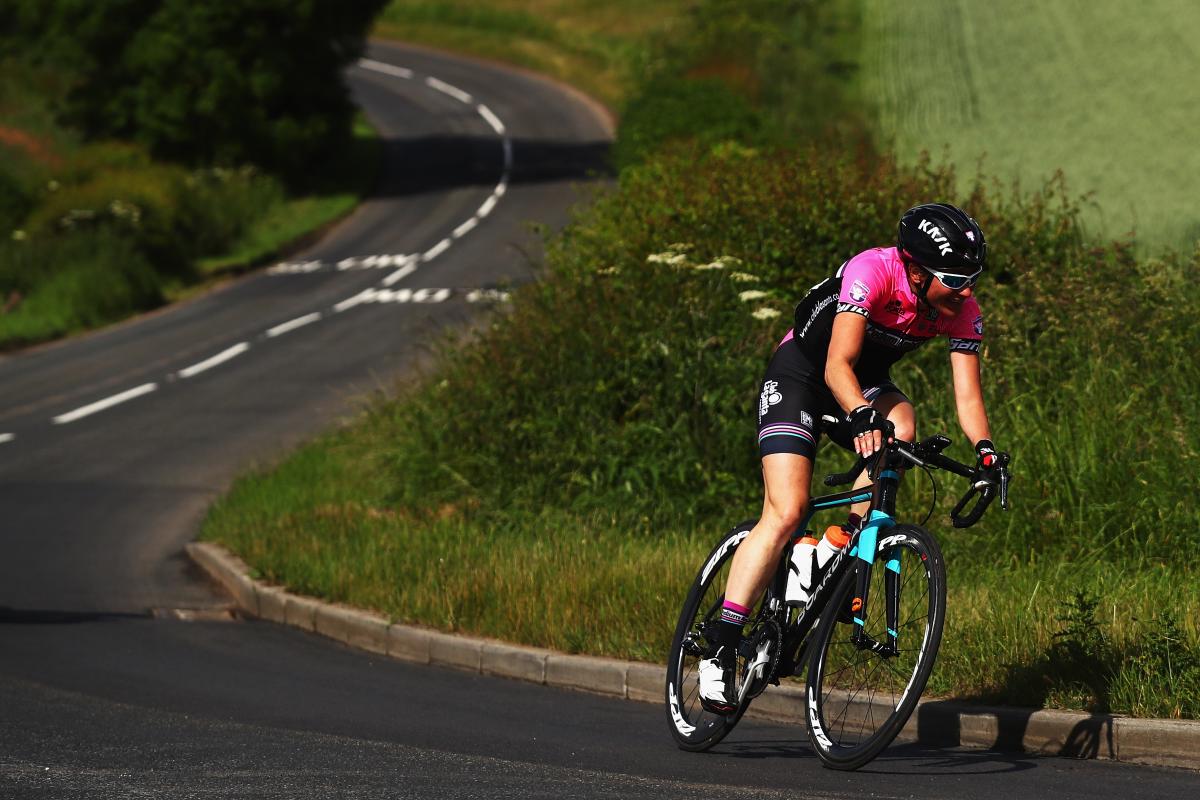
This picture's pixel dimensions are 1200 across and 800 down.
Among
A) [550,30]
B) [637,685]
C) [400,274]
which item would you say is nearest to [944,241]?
[637,685]

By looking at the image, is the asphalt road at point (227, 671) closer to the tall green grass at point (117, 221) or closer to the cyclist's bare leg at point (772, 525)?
the cyclist's bare leg at point (772, 525)

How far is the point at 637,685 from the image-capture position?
27.5 ft

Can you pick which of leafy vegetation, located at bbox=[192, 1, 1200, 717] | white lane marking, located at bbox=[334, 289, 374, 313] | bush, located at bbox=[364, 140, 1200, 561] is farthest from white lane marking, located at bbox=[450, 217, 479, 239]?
bush, located at bbox=[364, 140, 1200, 561]

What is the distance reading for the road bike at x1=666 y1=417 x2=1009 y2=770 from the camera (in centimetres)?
600

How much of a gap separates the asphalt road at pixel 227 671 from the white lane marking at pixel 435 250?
20.1ft

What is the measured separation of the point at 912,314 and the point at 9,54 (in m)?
46.7

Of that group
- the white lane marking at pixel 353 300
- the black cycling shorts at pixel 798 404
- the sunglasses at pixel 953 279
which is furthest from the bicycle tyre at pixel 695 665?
the white lane marking at pixel 353 300

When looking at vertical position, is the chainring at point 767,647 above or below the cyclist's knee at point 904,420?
below

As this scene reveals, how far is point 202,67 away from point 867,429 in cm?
3757

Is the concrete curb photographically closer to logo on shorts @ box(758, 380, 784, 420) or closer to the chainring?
the chainring

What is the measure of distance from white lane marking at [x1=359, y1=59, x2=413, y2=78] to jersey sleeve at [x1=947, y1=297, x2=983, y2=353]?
6000 cm

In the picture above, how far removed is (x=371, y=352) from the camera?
24656mm

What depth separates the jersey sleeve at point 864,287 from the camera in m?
6.25

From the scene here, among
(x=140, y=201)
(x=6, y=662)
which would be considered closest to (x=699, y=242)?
(x=6, y=662)
